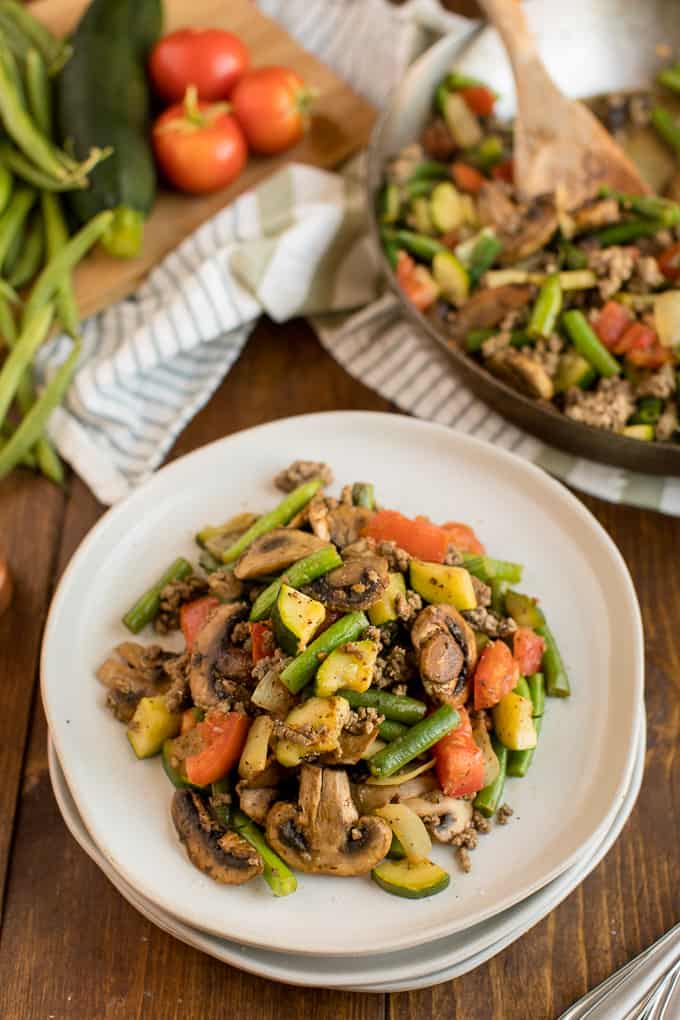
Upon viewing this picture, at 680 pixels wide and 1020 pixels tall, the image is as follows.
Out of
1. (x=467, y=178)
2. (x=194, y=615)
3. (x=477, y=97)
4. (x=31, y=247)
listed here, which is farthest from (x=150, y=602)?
(x=477, y=97)

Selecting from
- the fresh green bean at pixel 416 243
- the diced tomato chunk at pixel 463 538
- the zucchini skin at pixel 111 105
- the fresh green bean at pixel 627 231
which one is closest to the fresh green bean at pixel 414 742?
the diced tomato chunk at pixel 463 538

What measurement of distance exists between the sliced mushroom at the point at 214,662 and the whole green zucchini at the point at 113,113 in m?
1.86

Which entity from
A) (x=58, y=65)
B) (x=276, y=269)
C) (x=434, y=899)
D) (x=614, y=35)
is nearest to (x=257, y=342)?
(x=276, y=269)

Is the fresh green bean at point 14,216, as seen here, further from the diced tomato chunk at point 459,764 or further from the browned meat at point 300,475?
the diced tomato chunk at point 459,764

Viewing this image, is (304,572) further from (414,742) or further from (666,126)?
(666,126)

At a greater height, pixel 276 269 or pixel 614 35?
pixel 614 35

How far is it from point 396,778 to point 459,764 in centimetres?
15

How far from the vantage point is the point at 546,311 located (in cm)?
337

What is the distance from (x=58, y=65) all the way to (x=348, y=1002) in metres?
3.67

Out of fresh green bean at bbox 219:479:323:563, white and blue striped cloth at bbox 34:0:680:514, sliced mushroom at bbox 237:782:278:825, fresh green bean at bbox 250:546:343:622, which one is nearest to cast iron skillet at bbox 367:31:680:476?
white and blue striped cloth at bbox 34:0:680:514

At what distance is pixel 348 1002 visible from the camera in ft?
8.26

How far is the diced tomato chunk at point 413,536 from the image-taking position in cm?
269

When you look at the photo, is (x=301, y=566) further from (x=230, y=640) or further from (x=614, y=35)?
(x=614, y=35)

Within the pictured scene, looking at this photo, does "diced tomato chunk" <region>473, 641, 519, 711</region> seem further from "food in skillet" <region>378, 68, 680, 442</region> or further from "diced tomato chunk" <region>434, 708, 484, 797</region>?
"food in skillet" <region>378, 68, 680, 442</region>
